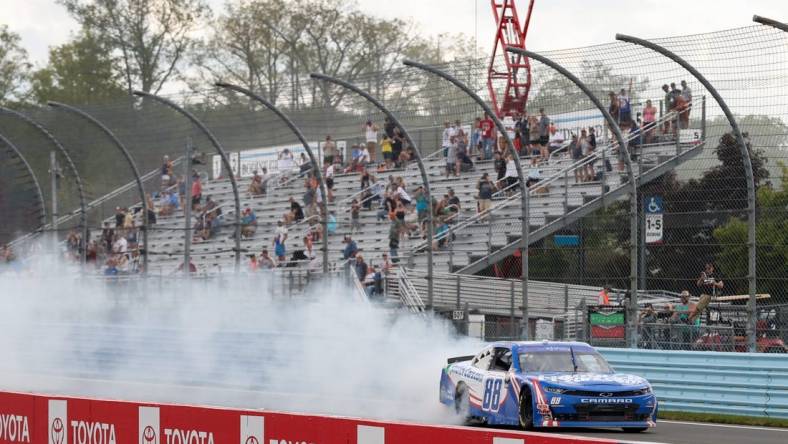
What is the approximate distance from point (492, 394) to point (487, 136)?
1052 centimetres

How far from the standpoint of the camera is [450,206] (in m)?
26.2

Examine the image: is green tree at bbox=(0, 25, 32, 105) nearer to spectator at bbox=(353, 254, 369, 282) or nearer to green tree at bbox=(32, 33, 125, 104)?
green tree at bbox=(32, 33, 125, 104)

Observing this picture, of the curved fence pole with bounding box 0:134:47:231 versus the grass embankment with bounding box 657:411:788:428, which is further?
the curved fence pole with bounding box 0:134:47:231

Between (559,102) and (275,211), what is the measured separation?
370 inches

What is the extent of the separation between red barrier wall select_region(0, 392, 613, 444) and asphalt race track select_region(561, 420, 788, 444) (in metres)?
5.83

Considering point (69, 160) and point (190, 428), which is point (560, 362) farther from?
point (69, 160)

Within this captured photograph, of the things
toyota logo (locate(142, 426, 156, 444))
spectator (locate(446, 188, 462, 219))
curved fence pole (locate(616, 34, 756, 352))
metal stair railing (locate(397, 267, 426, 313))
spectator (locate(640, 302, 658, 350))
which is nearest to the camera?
toyota logo (locate(142, 426, 156, 444))

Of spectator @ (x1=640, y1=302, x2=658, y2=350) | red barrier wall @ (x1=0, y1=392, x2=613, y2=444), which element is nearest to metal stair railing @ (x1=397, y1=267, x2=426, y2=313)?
spectator @ (x1=640, y1=302, x2=658, y2=350)

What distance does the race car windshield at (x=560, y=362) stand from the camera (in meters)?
15.6

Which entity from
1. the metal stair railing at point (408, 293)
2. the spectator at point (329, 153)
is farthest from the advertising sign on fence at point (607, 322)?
the spectator at point (329, 153)

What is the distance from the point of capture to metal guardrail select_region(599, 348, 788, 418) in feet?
56.7

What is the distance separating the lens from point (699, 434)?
52.2 ft

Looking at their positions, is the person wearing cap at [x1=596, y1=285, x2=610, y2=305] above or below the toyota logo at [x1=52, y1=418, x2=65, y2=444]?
below

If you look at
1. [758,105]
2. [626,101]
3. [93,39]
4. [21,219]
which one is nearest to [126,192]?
[21,219]
